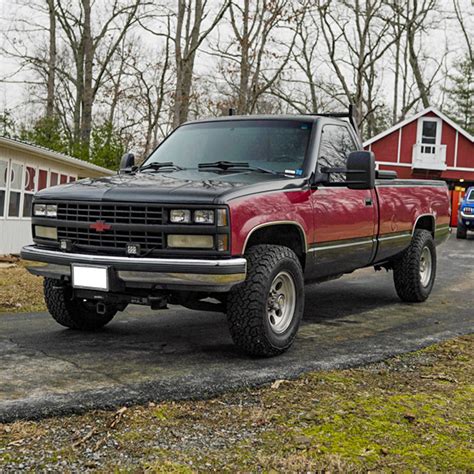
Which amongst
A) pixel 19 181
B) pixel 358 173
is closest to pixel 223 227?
pixel 358 173

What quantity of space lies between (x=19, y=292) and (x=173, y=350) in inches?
164

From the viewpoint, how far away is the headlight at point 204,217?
15.5ft

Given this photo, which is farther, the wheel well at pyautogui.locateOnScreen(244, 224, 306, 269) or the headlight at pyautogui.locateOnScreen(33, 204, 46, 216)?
the headlight at pyautogui.locateOnScreen(33, 204, 46, 216)

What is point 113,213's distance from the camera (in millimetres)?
5004

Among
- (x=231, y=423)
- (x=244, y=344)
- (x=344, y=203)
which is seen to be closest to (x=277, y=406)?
(x=231, y=423)

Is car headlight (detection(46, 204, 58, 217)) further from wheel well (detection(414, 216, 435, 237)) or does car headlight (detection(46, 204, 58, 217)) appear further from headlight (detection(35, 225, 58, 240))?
wheel well (detection(414, 216, 435, 237))

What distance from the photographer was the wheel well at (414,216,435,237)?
873cm

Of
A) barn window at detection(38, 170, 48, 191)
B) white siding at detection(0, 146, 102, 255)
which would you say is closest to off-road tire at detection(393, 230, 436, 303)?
white siding at detection(0, 146, 102, 255)

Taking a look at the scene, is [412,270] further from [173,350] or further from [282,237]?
[173,350]

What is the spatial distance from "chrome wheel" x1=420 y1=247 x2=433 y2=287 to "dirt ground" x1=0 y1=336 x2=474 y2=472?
4274 millimetres

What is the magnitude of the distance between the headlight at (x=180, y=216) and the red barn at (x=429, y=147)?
32949mm

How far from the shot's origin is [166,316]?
23.9 feet

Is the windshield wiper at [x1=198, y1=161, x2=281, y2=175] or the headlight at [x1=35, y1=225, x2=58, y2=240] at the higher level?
the windshield wiper at [x1=198, y1=161, x2=281, y2=175]

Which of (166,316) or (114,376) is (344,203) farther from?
(114,376)
